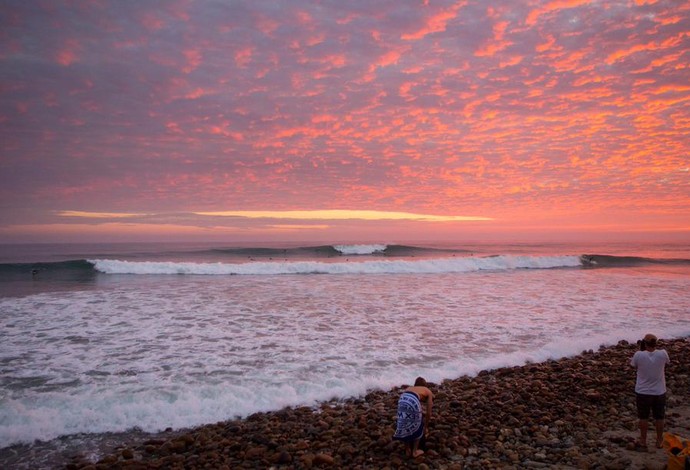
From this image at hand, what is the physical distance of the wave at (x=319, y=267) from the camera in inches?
1182

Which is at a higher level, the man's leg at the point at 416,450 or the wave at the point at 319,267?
the wave at the point at 319,267

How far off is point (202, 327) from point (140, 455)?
736 centimetres

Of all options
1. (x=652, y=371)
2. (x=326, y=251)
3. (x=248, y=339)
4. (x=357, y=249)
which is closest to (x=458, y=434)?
(x=652, y=371)

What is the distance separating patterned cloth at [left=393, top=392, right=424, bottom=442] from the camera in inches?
196

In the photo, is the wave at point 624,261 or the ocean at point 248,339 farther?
the wave at point 624,261

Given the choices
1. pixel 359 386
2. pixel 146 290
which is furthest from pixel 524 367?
pixel 146 290

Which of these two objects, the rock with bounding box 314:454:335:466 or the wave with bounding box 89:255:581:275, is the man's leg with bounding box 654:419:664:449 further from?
the wave with bounding box 89:255:581:275

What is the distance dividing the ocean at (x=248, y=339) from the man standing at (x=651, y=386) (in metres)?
3.44

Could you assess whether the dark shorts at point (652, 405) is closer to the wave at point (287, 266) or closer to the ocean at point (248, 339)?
the ocean at point (248, 339)

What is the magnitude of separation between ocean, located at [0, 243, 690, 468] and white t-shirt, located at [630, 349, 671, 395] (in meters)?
3.51

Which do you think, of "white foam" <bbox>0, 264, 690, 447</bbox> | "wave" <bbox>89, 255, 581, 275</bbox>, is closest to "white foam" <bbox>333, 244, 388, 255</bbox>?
"wave" <bbox>89, 255, 581, 275</bbox>

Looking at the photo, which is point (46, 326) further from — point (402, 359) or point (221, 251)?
point (221, 251)

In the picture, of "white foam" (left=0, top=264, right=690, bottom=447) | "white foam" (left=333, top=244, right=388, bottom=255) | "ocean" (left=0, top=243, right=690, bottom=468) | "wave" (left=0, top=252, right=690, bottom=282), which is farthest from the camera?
"white foam" (left=333, top=244, right=388, bottom=255)

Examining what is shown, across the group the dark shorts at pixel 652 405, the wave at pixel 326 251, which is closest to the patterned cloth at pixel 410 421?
the dark shorts at pixel 652 405
